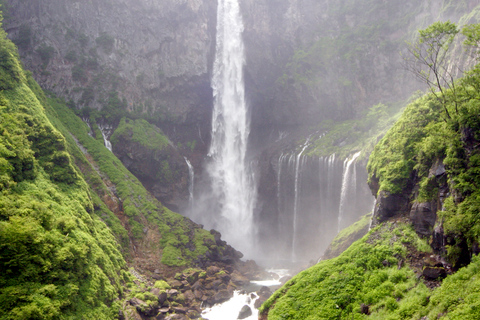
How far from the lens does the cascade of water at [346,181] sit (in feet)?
117

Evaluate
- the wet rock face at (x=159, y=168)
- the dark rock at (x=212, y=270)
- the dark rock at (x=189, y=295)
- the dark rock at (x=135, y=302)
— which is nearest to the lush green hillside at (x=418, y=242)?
the dark rock at (x=135, y=302)

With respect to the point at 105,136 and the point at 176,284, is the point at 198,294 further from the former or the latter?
the point at 105,136

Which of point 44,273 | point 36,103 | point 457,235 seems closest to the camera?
point 457,235

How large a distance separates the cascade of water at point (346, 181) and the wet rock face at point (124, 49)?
24.5 m

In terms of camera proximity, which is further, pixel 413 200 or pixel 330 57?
pixel 330 57

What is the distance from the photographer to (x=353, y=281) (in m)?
13.7

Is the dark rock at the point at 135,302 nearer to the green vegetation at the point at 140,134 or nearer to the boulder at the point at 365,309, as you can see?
the boulder at the point at 365,309

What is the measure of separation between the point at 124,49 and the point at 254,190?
91.8ft

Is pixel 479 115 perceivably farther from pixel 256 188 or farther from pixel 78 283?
pixel 256 188

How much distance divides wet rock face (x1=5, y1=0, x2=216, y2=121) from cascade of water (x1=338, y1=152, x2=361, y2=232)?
24.5 meters

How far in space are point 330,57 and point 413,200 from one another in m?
42.0

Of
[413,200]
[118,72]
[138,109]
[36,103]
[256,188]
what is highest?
[118,72]

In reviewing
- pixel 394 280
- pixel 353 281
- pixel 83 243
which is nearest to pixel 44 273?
pixel 83 243

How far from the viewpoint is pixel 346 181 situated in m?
36.3
